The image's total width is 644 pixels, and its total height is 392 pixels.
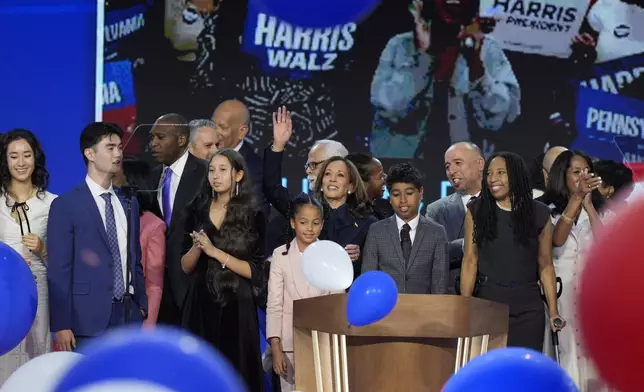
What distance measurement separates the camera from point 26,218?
4.11 meters

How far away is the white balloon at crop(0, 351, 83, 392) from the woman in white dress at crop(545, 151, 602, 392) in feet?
8.56

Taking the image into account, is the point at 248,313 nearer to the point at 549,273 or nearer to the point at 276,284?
the point at 276,284

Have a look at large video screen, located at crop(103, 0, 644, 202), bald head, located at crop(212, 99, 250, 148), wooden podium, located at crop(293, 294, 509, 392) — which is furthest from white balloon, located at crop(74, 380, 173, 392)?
large video screen, located at crop(103, 0, 644, 202)

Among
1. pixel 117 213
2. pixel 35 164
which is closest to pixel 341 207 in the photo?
pixel 117 213

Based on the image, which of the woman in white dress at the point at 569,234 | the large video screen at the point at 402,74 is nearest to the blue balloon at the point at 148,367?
the woman in white dress at the point at 569,234

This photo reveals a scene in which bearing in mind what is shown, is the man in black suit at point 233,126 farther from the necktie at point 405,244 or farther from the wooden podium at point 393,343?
the wooden podium at point 393,343

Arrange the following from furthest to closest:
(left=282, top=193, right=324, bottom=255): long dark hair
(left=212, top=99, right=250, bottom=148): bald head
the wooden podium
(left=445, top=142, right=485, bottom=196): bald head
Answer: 1. (left=212, top=99, right=250, bottom=148): bald head
2. (left=445, top=142, right=485, bottom=196): bald head
3. (left=282, top=193, right=324, bottom=255): long dark hair
4. the wooden podium

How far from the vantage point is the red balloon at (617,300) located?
65.2 inches

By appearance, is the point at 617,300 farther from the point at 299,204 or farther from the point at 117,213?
the point at 117,213

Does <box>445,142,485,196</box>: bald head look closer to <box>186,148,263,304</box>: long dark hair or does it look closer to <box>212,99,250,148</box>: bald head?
<box>212,99,250,148</box>: bald head

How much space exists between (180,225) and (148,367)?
274 centimetres

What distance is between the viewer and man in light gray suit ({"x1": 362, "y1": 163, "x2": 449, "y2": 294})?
423 cm

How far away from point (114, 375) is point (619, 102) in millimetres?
5645

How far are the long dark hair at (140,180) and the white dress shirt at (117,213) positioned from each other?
46 centimetres
